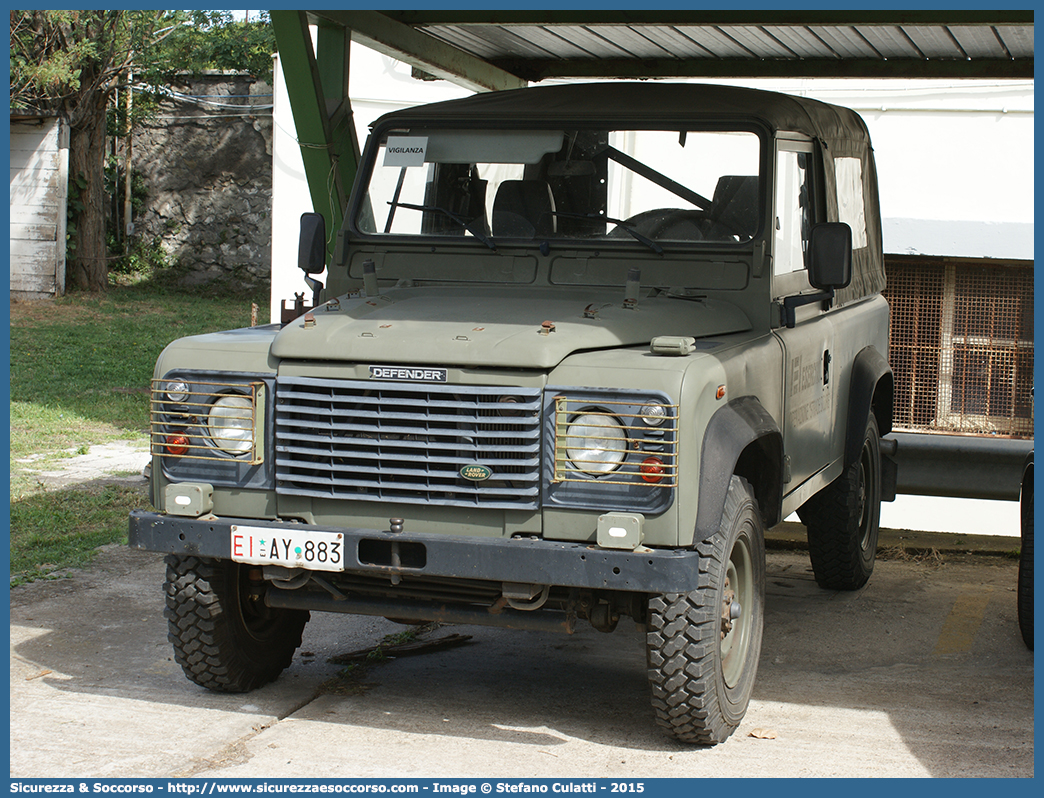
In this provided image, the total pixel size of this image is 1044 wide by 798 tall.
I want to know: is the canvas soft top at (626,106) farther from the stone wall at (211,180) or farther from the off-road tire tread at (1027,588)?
the stone wall at (211,180)

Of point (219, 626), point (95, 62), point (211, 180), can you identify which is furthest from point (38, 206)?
point (219, 626)

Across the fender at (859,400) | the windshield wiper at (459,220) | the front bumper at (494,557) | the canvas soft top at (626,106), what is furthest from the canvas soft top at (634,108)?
the front bumper at (494,557)

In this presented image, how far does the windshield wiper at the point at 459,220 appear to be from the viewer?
17.9ft

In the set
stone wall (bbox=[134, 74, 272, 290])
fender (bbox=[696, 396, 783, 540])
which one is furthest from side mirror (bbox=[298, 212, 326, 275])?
stone wall (bbox=[134, 74, 272, 290])

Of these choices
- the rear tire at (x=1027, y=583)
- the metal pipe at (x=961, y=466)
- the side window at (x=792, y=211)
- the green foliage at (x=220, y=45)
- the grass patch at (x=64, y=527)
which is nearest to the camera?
the side window at (x=792, y=211)

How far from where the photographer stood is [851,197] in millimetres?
6688

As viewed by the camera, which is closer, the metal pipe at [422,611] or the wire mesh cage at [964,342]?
the metal pipe at [422,611]

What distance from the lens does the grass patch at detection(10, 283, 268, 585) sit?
301 inches

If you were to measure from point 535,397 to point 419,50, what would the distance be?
13.1 ft

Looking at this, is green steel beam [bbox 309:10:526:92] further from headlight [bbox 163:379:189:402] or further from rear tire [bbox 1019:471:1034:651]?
rear tire [bbox 1019:471:1034:651]

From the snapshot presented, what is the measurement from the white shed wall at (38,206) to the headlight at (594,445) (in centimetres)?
1762

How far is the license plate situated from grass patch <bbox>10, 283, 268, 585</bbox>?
2.83 metres

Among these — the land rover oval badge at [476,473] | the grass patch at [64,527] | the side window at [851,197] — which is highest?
the side window at [851,197]

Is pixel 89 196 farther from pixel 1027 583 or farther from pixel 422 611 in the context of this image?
pixel 1027 583
